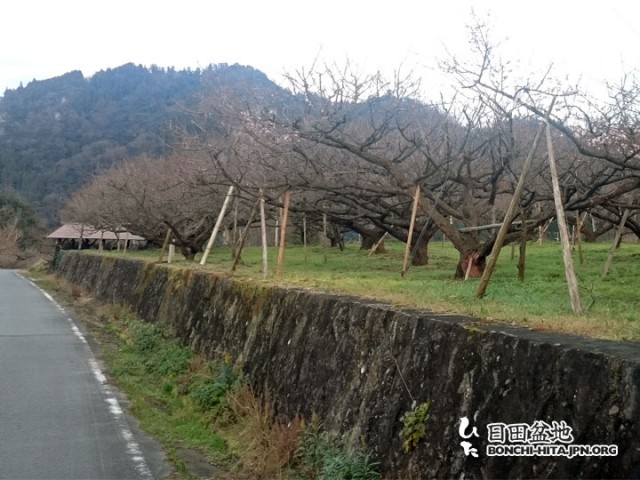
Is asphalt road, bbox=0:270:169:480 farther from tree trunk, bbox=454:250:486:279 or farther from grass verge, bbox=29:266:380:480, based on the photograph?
tree trunk, bbox=454:250:486:279

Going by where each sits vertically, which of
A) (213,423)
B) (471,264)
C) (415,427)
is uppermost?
(471,264)

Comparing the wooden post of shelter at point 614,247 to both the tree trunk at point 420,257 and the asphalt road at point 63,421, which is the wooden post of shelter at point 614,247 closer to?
→ the tree trunk at point 420,257

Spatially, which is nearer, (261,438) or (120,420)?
(261,438)

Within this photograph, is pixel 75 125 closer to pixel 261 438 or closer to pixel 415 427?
pixel 261 438

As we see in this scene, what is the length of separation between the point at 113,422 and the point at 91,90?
135 m

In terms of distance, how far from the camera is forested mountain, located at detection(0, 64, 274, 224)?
332 feet

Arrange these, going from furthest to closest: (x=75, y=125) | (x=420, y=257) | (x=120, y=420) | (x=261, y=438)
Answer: (x=75, y=125) → (x=420, y=257) → (x=120, y=420) → (x=261, y=438)

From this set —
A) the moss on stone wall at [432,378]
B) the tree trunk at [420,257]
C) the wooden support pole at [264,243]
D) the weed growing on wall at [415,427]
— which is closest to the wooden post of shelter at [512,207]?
the moss on stone wall at [432,378]

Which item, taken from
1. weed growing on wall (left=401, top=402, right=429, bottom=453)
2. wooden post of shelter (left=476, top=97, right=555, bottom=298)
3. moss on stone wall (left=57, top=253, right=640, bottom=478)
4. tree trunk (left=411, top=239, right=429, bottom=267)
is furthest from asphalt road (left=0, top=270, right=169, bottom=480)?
tree trunk (left=411, top=239, right=429, bottom=267)

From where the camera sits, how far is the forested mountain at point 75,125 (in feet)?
332

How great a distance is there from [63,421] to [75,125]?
11885 cm

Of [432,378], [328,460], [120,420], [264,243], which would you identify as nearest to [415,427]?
[432,378]
